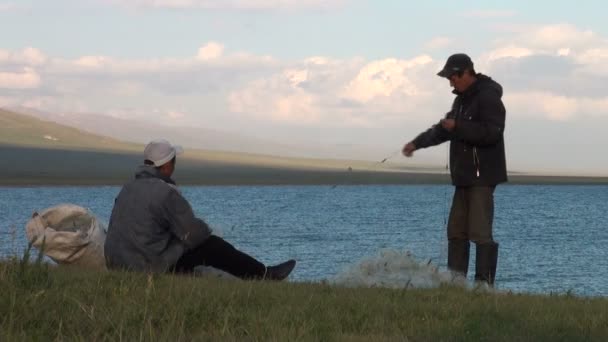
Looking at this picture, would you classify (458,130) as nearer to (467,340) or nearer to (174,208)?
(174,208)

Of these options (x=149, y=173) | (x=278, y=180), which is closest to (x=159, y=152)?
(x=149, y=173)

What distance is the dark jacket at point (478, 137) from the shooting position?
27.9ft

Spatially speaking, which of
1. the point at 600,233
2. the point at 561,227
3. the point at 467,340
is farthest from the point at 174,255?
the point at 561,227

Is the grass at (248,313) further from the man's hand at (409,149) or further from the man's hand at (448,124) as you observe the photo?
the man's hand at (409,149)

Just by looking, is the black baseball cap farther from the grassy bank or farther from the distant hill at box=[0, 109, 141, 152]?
the distant hill at box=[0, 109, 141, 152]

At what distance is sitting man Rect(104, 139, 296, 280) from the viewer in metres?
7.34

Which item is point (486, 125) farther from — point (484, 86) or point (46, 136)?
point (46, 136)

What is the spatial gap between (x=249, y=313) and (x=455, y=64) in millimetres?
3932

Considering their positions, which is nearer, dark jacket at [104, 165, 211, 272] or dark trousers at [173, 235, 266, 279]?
dark jacket at [104, 165, 211, 272]

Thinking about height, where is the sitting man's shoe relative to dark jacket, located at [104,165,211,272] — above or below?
below

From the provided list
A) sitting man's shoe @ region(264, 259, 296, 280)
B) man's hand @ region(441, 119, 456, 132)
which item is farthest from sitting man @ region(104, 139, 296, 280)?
man's hand @ region(441, 119, 456, 132)

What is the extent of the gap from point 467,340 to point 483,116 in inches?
154

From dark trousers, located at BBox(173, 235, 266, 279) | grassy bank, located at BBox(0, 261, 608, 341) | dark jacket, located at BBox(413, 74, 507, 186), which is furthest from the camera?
dark jacket, located at BBox(413, 74, 507, 186)

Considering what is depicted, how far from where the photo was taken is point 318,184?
125500 millimetres
